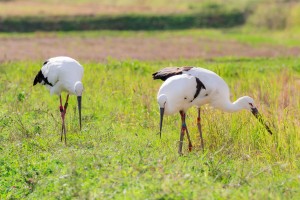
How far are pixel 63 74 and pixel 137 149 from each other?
2.28 m

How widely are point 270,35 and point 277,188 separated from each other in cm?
2368

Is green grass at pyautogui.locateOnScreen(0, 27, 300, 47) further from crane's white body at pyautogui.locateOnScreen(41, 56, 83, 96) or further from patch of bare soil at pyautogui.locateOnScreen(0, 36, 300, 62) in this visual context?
crane's white body at pyautogui.locateOnScreen(41, 56, 83, 96)

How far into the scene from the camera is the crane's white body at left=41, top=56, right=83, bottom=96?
1066 cm

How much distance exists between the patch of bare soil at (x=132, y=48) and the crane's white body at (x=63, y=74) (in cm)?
1071

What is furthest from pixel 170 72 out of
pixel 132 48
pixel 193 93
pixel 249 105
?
pixel 132 48

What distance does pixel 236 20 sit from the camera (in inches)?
1297

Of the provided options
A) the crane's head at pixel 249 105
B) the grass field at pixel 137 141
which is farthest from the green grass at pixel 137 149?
the crane's head at pixel 249 105

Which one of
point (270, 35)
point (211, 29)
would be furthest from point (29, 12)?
point (270, 35)

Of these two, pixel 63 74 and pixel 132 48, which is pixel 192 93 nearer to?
pixel 63 74

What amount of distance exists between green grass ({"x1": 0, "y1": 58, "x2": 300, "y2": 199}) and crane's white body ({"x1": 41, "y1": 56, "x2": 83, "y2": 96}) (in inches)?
19.3

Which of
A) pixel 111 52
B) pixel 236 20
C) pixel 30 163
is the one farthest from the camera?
pixel 236 20

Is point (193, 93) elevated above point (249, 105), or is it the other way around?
point (193, 93)

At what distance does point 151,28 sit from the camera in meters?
31.7

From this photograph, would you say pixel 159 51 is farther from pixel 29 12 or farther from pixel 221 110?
pixel 221 110
